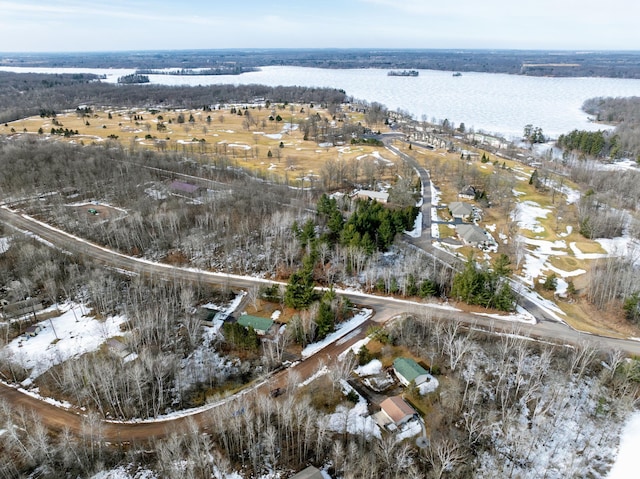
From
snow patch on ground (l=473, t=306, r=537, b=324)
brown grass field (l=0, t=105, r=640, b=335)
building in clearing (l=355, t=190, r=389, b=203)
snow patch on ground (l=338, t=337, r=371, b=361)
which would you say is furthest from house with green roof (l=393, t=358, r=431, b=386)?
building in clearing (l=355, t=190, r=389, b=203)

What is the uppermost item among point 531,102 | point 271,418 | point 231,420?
point 531,102

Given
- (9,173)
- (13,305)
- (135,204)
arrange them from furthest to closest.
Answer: (9,173), (135,204), (13,305)

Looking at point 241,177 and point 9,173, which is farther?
point 241,177

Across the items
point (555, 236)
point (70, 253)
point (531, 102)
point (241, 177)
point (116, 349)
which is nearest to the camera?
point (116, 349)

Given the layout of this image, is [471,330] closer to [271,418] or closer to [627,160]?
[271,418]

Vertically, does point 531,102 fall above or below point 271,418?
above

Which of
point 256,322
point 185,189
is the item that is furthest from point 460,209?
point 185,189

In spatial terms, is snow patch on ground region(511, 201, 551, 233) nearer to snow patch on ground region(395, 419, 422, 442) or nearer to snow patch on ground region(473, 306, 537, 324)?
snow patch on ground region(473, 306, 537, 324)

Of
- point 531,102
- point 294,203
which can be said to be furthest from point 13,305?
point 531,102
